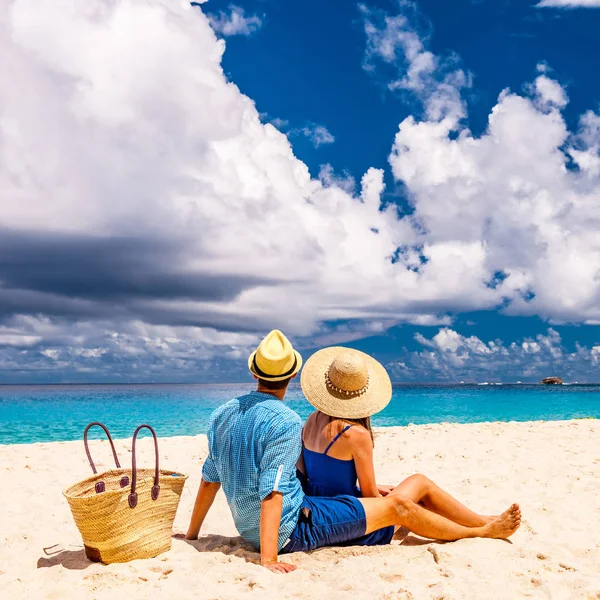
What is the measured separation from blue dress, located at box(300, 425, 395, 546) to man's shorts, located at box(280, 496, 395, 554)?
7.3 inches

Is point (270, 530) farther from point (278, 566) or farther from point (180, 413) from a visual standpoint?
point (180, 413)

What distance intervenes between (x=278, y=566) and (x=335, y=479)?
86 centimetres

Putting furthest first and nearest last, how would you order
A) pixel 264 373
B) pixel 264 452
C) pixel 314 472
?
1. pixel 314 472
2. pixel 264 373
3. pixel 264 452

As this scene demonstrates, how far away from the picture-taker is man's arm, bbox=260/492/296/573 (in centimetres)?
379

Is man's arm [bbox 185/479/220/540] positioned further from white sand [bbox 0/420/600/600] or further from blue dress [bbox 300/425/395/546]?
blue dress [bbox 300/425/395/546]

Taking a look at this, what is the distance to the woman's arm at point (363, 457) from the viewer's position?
4.31 metres

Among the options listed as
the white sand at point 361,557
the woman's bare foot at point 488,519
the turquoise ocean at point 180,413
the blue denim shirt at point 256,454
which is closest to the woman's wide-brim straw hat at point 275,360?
the blue denim shirt at point 256,454

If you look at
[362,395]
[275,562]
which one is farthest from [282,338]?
[275,562]

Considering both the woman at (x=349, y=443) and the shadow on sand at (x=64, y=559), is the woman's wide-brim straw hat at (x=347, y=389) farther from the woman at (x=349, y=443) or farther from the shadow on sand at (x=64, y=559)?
the shadow on sand at (x=64, y=559)

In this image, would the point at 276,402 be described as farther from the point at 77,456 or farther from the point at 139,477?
the point at 77,456

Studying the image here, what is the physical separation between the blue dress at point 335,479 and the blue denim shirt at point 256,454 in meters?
0.36

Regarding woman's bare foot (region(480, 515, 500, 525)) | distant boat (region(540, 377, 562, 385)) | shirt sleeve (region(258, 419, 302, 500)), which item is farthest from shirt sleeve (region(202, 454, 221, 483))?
distant boat (region(540, 377, 562, 385))

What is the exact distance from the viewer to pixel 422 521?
4.37m

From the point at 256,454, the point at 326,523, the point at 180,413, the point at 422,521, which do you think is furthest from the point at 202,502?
the point at 180,413
